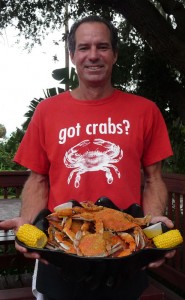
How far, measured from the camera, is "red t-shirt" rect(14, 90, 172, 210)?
6.83 feet

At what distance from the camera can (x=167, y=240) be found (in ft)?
5.81

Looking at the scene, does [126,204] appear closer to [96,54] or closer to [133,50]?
[96,54]

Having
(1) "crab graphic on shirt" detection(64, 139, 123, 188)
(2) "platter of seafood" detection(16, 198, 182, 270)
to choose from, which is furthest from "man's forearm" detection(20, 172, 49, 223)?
(2) "platter of seafood" detection(16, 198, 182, 270)

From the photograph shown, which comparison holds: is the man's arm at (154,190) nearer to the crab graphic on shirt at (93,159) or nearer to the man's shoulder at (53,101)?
the crab graphic on shirt at (93,159)

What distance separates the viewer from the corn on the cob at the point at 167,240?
1.76m

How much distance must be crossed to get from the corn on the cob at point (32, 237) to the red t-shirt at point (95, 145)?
0.36m

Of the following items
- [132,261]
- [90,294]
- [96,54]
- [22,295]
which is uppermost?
[96,54]

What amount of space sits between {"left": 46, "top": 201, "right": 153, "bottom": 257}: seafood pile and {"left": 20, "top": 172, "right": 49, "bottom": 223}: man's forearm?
1.41 ft

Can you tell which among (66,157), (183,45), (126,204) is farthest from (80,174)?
(183,45)

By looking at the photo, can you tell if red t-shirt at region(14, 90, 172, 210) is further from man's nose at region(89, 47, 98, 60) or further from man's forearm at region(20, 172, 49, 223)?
man's nose at region(89, 47, 98, 60)

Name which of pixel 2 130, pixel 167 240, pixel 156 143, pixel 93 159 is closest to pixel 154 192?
pixel 156 143

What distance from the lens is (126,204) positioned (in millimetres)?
2100

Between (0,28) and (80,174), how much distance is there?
26.8 feet

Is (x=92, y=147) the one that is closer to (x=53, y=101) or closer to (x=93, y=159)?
(x=93, y=159)
